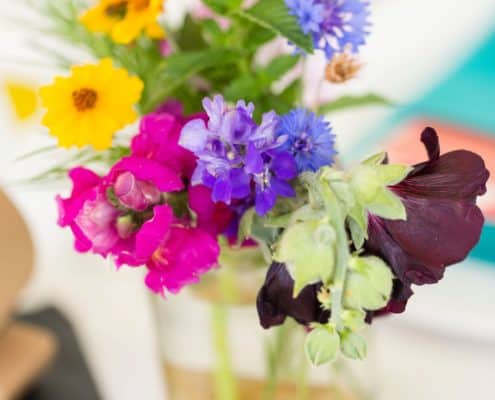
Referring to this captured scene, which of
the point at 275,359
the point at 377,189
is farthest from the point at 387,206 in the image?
the point at 275,359

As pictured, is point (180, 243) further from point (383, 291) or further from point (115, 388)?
point (115, 388)

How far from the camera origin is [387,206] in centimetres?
20

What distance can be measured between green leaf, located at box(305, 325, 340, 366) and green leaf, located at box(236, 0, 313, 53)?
0.33ft

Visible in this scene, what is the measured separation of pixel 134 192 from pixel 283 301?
6 cm

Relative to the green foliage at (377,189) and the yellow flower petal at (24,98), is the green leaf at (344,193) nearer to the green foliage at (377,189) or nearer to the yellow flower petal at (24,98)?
the green foliage at (377,189)

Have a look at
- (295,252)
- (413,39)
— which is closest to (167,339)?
(295,252)

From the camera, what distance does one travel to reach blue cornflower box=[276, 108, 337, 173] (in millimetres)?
244

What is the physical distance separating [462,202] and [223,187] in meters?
0.07

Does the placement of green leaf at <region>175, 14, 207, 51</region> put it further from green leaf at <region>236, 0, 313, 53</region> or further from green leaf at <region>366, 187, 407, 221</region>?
green leaf at <region>366, 187, 407, 221</region>

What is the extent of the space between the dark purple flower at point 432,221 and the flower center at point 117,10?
14cm

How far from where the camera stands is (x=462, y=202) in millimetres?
208

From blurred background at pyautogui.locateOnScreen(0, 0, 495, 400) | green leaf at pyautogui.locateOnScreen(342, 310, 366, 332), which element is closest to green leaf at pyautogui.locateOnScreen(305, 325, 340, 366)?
green leaf at pyautogui.locateOnScreen(342, 310, 366, 332)

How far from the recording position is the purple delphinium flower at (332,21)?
0.26m

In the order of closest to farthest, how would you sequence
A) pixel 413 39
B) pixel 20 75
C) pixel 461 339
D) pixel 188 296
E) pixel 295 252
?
pixel 295 252, pixel 188 296, pixel 461 339, pixel 20 75, pixel 413 39
